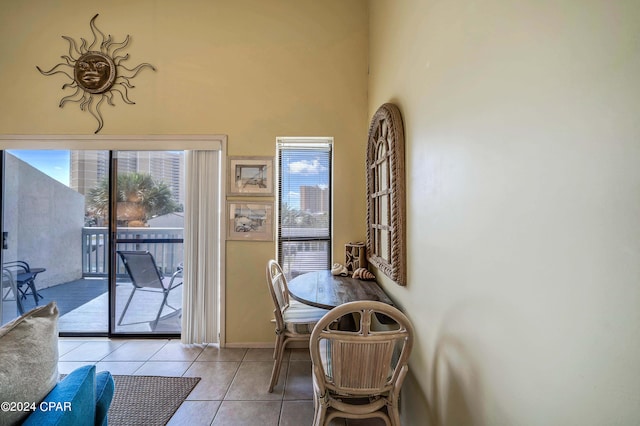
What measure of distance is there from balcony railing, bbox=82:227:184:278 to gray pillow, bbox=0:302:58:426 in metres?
1.94

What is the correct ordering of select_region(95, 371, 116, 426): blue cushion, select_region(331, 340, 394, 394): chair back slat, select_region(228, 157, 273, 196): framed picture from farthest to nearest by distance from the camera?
select_region(228, 157, 273, 196): framed picture, select_region(331, 340, 394, 394): chair back slat, select_region(95, 371, 116, 426): blue cushion

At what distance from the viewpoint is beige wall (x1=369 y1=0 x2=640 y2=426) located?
45 cm

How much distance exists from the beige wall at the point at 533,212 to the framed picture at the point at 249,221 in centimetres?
174

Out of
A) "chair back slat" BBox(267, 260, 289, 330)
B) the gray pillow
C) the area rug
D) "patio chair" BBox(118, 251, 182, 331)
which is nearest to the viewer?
the gray pillow

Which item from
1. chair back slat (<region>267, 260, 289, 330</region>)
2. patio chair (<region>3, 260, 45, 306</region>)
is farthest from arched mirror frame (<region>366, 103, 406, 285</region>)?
patio chair (<region>3, 260, 45, 306</region>)

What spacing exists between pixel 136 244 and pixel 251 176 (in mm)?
1428

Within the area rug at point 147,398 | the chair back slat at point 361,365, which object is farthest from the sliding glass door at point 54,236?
the chair back slat at point 361,365

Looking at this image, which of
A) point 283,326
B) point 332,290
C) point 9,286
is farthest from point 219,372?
point 9,286

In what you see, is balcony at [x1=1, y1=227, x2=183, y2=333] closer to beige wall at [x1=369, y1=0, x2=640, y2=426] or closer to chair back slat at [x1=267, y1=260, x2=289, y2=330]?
chair back slat at [x1=267, y1=260, x2=289, y2=330]

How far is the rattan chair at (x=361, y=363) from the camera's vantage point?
3.73 ft

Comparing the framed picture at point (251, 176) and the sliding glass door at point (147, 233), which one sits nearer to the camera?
the framed picture at point (251, 176)

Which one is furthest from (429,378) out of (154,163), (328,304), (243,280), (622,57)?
(154,163)

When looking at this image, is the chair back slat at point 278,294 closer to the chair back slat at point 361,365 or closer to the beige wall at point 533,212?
the chair back slat at point 361,365

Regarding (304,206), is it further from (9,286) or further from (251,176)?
(9,286)
